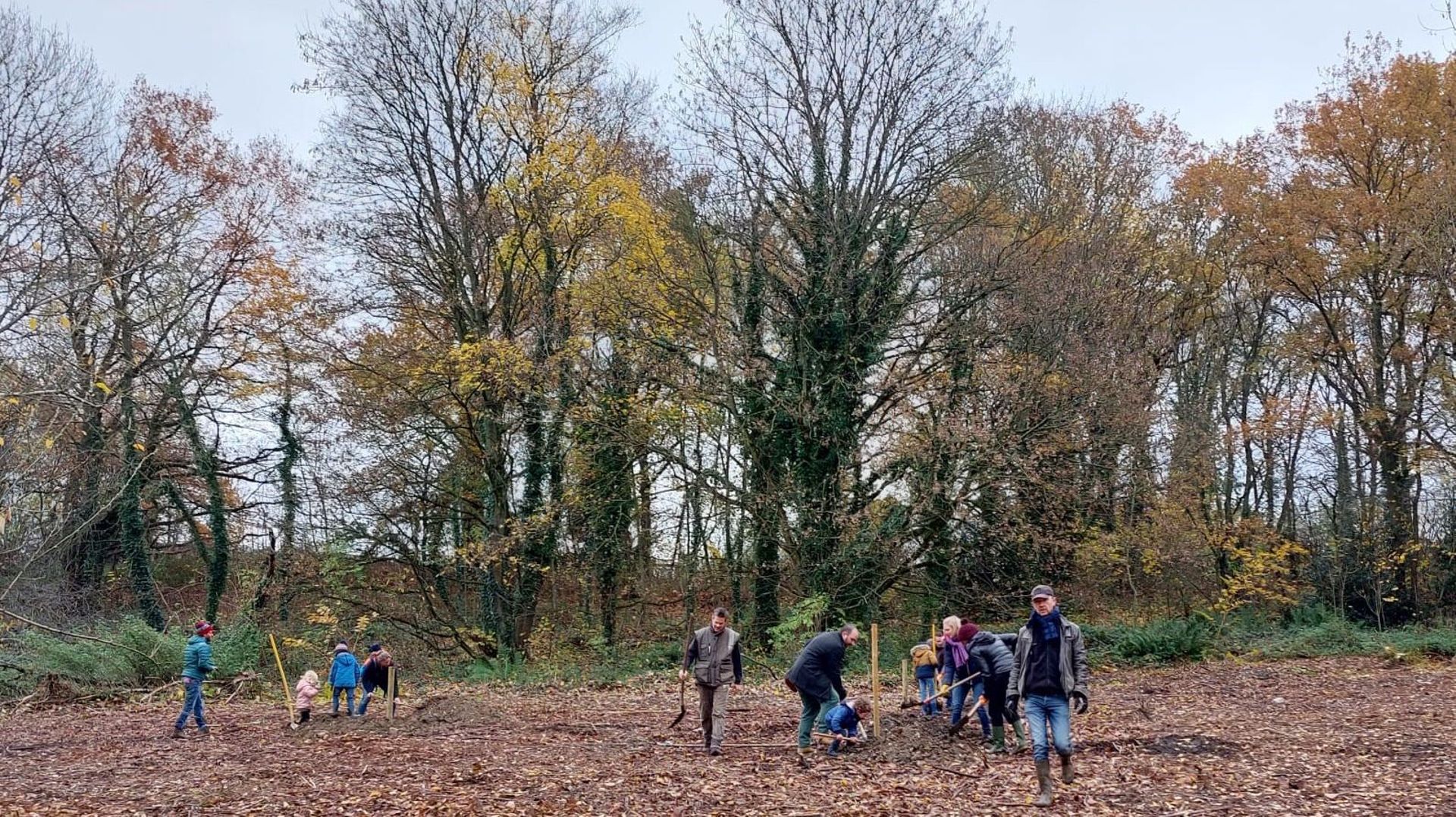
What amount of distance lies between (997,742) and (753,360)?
10.9m

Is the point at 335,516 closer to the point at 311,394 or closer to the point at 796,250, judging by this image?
the point at 311,394

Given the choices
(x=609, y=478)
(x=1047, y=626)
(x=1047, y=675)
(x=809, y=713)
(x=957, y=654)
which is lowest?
(x=809, y=713)

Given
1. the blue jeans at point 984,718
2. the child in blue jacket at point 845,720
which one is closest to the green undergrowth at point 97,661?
the child in blue jacket at point 845,720

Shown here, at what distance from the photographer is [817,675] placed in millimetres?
10656

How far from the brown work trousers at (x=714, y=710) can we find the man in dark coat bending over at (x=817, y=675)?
0.71 metres

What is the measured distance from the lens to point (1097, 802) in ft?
26.7

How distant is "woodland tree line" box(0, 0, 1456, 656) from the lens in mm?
20156

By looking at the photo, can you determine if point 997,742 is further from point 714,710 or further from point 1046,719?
point 714,710

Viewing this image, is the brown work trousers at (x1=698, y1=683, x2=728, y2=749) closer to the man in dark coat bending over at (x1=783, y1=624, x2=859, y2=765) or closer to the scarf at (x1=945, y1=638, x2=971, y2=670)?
the man in dark coat bending over at (x1=783, y1=624, x2=859, y2=765)

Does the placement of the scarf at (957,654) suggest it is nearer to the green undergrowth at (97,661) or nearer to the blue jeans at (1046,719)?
the blue jeans at (1046,719)

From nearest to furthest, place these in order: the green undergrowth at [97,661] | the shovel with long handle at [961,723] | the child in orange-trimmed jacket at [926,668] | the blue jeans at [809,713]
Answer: the blue jeans at [809,713], the shovel with long handle at [961,723], the child in orange-trimmed jacket at [926,668], the green undergrowth at [97,661]

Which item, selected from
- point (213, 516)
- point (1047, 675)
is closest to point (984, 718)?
point (1047, 675)

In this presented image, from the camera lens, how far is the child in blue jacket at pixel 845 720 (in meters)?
10.8

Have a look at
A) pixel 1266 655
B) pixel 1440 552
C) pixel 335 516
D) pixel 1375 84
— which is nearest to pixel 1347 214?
pixel 1375 84
